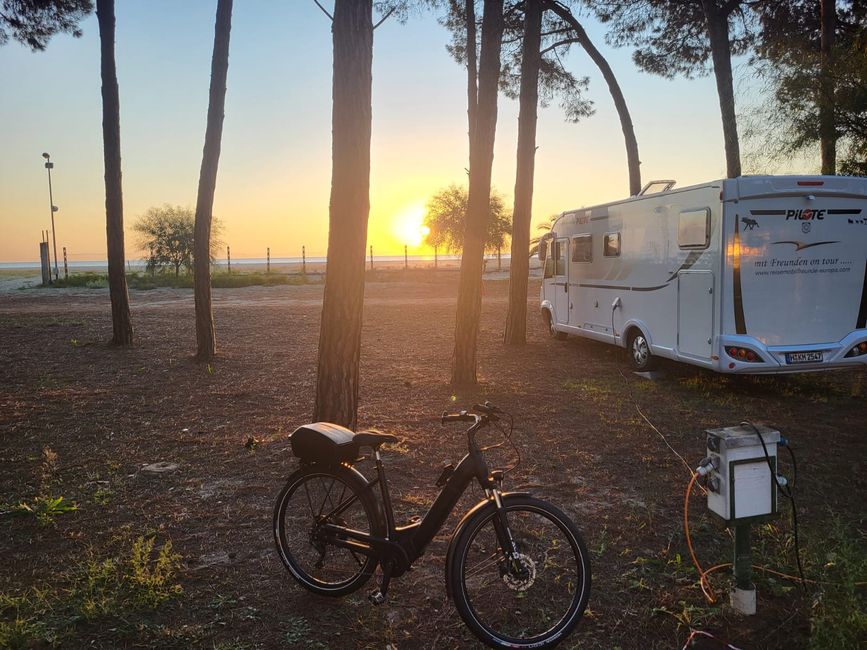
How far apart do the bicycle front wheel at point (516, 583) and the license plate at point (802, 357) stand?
556cm

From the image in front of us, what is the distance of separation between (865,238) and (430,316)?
1297 cm

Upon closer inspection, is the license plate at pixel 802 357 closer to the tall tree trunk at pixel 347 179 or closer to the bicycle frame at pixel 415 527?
the tall tree trunk at pixel 347 179

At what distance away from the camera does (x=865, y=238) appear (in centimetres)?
799

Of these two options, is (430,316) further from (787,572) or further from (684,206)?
(787,572)

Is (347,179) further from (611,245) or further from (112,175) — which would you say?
(112,175)

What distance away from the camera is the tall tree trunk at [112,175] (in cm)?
1198

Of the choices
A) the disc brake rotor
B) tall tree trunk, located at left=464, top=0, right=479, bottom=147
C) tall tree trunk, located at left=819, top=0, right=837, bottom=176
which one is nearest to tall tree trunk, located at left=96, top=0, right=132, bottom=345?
tall tree trunk, located at left=464, top=0, right=479, bottom=147

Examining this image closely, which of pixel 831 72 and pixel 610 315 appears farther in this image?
pixel 831 72

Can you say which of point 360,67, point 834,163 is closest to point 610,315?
point 834,163

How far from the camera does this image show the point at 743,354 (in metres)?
7.80

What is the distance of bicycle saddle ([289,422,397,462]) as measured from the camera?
10.5ft

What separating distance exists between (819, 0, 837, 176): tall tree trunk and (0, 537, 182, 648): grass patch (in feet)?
42.5

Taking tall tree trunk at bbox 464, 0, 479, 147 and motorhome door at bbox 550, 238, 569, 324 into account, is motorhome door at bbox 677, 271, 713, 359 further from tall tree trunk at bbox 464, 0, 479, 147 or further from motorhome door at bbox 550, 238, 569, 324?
tall tree trunk at bbox 464, 0, 479, 147

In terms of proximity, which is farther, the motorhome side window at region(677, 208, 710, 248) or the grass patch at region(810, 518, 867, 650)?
the motorhome side window at region(677, 208, 710, 248)
